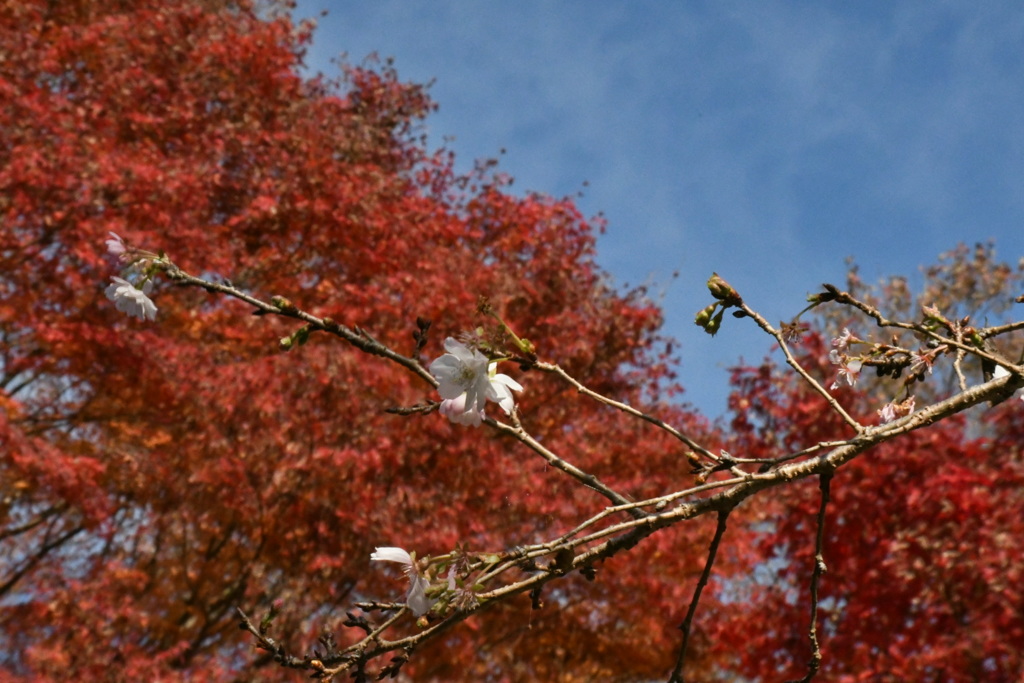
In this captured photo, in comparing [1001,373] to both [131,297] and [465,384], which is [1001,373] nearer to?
[465,384]

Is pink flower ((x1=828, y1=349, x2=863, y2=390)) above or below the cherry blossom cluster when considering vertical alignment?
above

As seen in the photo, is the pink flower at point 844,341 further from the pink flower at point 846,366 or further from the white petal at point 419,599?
the white petal at point 419,599

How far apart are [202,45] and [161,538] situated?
456 cm

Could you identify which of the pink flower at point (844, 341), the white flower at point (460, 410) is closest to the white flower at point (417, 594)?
the white flower at point (460, 410)

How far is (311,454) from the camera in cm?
535

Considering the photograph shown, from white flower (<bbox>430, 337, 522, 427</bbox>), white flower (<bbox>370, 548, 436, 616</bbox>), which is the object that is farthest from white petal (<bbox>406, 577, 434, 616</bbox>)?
white flower (<bbox>430, 337, 522, 427</bbox>)

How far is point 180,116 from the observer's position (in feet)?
Answer: 23.3

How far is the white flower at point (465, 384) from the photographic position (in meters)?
1.14

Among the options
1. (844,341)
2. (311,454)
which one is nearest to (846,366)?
(844,341)

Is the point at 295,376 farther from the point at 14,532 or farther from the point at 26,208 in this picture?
the point at 14,532

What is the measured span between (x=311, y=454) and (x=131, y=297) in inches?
160

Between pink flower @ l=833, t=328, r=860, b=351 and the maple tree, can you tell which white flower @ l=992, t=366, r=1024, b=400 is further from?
the maple tree

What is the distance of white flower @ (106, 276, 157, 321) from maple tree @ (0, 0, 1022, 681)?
3.05 metres

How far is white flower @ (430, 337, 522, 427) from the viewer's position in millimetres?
1139
